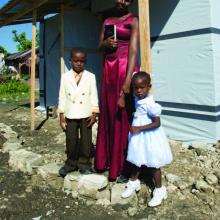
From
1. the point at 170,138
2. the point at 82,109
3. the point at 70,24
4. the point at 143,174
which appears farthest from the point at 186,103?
the point at 70,24

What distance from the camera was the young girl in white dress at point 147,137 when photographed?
11.4 feet

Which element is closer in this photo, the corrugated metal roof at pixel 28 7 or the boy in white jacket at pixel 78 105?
the boy in white jacket at pixel 78 105

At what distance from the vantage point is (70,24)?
851cm

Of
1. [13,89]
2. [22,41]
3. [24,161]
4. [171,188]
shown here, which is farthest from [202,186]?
[22,41]

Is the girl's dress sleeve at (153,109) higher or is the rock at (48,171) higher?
the girl's dress sleeve at (153,109)

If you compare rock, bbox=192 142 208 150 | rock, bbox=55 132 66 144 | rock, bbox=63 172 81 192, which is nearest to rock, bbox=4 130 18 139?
rock, bbox=55 132 66 144

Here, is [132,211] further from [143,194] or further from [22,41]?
[22,41]

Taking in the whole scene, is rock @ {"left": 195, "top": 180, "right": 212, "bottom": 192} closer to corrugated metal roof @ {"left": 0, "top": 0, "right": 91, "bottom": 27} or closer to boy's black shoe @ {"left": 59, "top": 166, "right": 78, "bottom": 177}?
boy's black shoe @ {"left": 59, "top": 166, "right": 78, "bottom": 177}

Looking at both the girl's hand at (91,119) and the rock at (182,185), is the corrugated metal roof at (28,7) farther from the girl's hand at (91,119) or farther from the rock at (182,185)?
the rock at (182,185)

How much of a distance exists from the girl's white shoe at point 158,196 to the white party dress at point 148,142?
306mm

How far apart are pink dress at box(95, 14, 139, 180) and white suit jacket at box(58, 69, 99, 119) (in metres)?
0.16

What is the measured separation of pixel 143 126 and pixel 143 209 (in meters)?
0.89

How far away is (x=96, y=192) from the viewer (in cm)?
383

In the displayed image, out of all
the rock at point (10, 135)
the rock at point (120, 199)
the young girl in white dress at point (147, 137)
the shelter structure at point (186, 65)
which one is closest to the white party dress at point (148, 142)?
the young girl in white dress at point (147, 137)
